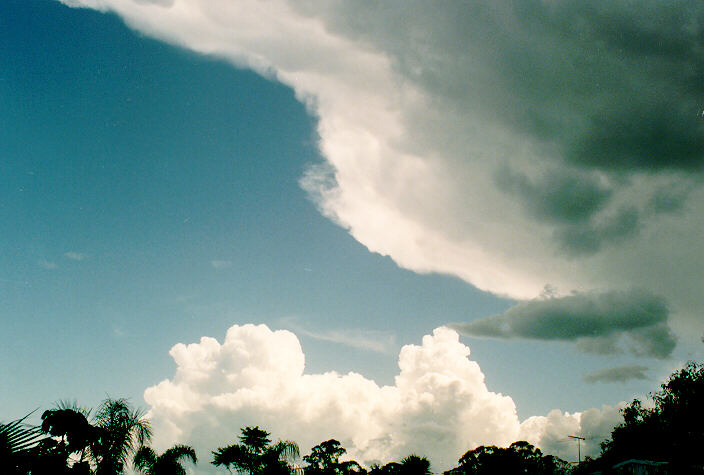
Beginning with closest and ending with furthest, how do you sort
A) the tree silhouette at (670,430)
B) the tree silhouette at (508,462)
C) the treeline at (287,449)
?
the treeline at (287,449) → the tree silhouette at (670,430) → the tree silhouette at (508,462)

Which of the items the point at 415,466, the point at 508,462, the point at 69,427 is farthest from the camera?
the point at 508,462

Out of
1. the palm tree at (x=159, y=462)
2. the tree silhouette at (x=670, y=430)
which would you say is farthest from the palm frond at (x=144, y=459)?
the tree silhouette at (x=670, y=430)

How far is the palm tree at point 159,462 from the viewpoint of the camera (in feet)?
113

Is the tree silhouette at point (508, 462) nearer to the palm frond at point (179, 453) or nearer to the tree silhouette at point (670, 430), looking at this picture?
the tree silhouette at point (670, 430)

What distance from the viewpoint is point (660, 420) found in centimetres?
7138

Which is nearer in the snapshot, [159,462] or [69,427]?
[69,427]

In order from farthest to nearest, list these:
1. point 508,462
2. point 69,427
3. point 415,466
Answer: point 508,462 < point 415,466 < point 69,427

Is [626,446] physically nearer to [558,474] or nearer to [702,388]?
[558,474]

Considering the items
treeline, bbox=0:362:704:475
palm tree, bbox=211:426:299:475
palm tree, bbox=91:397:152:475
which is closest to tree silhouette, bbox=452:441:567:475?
treeline, bbox=0:362:704:475

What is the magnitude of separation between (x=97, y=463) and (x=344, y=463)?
205 feet

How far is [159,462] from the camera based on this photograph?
117 ft

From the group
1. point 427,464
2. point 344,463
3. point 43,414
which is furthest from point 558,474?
point 43,414

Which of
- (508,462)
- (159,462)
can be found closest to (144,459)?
(159,462)

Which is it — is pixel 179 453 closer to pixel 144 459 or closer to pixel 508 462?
pixel 144 459
